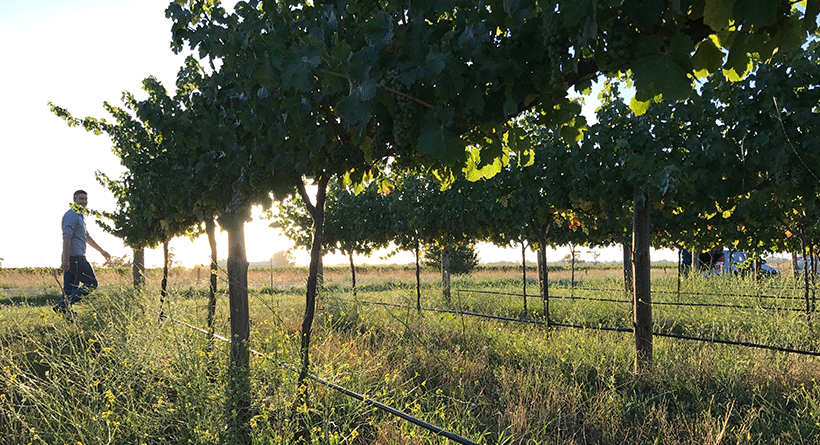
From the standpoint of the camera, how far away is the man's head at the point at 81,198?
21.8ft

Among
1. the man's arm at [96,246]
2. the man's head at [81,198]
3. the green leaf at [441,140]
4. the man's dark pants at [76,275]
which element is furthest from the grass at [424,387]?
the green leaf at [441,140]

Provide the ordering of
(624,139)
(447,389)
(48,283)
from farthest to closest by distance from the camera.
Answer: (48,283) < (624,139) < (447,389)

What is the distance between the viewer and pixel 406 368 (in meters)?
4.37

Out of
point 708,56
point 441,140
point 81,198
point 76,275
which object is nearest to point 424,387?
point 441,140

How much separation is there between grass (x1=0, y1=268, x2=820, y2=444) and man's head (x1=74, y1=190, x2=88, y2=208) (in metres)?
1.32

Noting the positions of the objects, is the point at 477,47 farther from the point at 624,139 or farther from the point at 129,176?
the point at 129,176

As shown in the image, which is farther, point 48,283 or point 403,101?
point 48,283

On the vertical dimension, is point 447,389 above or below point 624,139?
below

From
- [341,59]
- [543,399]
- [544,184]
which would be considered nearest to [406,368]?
[543,399]

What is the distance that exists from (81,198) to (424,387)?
18.4ft

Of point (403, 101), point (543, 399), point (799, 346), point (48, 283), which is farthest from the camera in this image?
point (48, 283)

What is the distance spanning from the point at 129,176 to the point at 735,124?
22.3 feet

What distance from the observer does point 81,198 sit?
21.9ft

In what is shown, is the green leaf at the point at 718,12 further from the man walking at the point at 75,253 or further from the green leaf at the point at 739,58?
the man walking at the point at 75,253
